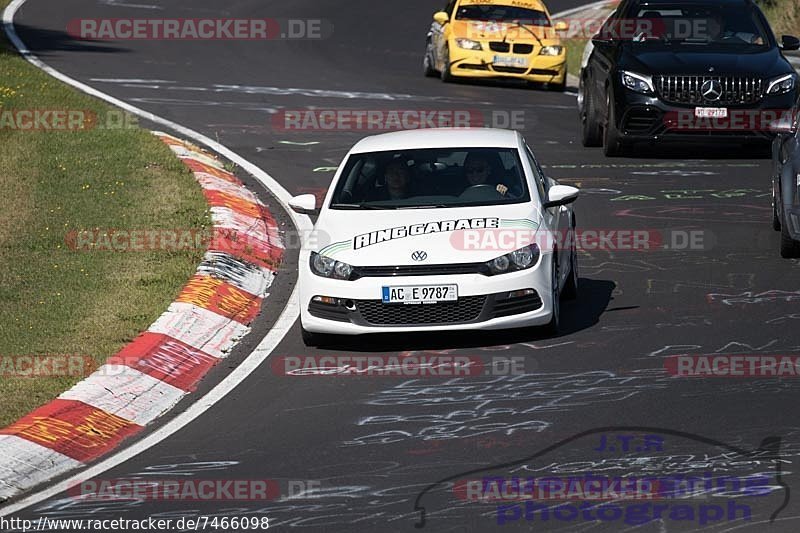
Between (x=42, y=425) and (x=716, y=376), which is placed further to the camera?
(x=716, y=376)

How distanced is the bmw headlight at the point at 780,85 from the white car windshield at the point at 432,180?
7.53 m

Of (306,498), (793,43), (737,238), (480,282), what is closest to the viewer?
(306,498)

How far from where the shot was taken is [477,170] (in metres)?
12.2

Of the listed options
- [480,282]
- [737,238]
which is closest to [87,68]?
[737,238]

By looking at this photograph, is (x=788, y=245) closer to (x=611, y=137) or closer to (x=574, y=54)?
(x=611, y=137)

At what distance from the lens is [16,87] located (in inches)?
896

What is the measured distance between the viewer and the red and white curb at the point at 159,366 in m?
8.97

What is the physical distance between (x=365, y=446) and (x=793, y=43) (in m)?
12.3

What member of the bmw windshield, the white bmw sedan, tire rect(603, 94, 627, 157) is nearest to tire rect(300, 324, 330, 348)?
the white bmw sedan

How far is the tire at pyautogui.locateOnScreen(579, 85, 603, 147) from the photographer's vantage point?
20578 millimetres

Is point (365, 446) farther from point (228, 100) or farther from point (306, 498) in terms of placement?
point (228, 100)

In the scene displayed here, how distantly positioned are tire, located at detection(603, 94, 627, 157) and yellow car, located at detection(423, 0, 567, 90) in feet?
21.4

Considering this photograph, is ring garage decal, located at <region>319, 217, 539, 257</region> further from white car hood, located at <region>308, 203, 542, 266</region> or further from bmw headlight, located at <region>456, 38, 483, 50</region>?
bmw headlight, located at <region>456, 38, 483, 50</region>

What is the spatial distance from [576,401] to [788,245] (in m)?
4.84
